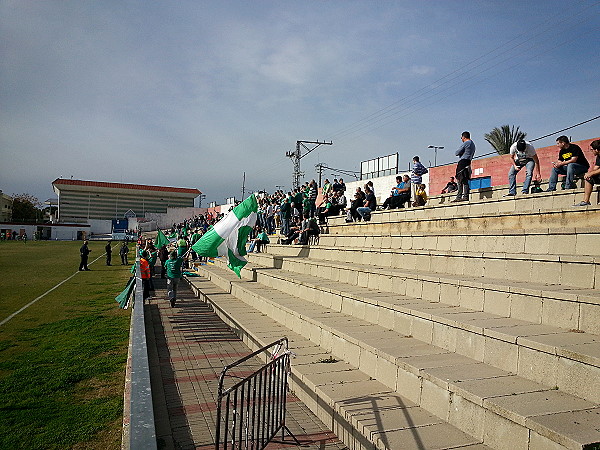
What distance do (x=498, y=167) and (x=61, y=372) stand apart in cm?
1677

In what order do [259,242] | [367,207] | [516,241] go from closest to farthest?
[516,241], [367,207], [259,242]

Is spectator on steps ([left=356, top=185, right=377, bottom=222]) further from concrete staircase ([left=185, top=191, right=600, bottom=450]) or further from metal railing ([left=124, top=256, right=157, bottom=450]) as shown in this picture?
metal railing ([left=124, top=256, right=157, bottom=450])

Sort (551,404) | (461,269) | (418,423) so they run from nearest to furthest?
1. (551,404)
2. (418,423)
3. (461,269)

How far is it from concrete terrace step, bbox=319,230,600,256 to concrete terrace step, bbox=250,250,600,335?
0.88 meters

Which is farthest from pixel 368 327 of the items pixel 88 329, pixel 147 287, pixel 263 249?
pixel 263 249

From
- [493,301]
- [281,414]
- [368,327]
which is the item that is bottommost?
[281,414]

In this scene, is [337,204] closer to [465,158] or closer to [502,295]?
[465,158]

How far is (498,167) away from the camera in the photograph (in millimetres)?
17750

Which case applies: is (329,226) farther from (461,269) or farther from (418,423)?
(418,423)

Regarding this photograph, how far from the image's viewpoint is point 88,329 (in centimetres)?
1122

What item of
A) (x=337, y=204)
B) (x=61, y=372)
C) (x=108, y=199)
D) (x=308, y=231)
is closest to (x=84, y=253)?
(x=337, y=204)

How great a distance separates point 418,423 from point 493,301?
6.49 ft

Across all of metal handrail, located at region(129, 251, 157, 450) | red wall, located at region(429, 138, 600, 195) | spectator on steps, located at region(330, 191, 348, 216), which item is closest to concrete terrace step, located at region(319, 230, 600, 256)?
metal handrail, located at region(129, 251, 157, 450)

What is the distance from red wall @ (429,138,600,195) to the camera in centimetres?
1469
